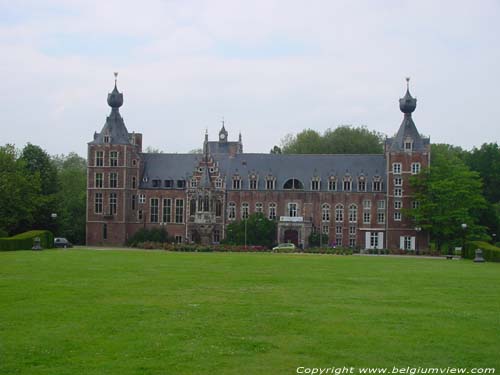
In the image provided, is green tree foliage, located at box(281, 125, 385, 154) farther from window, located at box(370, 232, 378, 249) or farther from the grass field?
the grass field

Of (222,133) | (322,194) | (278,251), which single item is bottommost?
(278,251)

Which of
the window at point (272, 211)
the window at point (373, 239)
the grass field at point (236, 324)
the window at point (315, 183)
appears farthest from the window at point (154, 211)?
the grass field at point (236, 324)

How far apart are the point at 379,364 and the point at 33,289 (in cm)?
1533

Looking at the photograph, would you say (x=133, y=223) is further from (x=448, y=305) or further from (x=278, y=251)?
(x=448, y=305)

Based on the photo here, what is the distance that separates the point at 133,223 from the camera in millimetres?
92688

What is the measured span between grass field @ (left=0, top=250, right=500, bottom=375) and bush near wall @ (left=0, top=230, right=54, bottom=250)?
94.8 feet

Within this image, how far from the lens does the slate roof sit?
299ft

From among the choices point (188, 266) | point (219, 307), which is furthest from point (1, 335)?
point (188, 266)

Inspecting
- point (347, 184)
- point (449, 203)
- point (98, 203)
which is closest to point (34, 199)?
point (98, 203)

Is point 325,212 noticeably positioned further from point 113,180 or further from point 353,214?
point 113,180

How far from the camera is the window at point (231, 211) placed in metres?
91.8

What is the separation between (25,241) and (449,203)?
137 ft

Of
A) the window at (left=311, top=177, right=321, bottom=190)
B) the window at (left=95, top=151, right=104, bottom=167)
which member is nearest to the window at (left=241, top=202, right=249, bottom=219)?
the window at (left=311, top=177, right=321, bottom=190)

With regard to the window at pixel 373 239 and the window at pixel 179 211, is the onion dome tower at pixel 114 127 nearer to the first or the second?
the window at pixel 179 211
